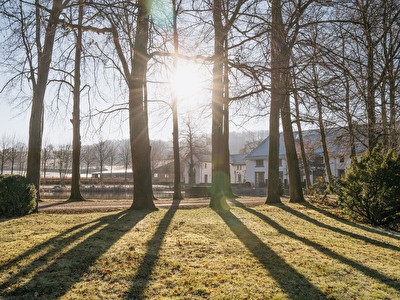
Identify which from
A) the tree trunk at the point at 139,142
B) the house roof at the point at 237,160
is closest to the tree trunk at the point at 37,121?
the tree trunk at the point at 139,142

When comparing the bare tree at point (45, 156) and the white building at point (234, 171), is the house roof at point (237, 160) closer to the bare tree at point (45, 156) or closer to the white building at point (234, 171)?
the white building at point (234, 171)

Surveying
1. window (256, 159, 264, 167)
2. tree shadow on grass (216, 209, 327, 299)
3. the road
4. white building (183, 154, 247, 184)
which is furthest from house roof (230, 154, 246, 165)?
→ tree shadow on grass (216, 209, 327, 299)

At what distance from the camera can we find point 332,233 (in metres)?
8.09

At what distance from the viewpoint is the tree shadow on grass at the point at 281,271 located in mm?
4099

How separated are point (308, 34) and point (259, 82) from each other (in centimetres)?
158

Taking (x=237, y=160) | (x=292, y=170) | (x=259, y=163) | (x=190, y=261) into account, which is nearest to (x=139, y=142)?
(x=190, y=261)

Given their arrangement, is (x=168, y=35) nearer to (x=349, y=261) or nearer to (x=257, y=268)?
(x=257, y=268)

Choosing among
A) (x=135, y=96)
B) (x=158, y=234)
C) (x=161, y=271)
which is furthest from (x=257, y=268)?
Result: (x=135, y=96)

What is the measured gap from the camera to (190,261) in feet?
16.8

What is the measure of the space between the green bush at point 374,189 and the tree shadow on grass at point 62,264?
7424 millimetres

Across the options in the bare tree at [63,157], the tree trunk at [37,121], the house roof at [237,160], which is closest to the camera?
the tree trunk at [37,121]

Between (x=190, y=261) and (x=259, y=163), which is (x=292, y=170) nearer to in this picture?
(x=190, y=261)

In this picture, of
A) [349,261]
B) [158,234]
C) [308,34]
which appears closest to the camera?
[349,261]

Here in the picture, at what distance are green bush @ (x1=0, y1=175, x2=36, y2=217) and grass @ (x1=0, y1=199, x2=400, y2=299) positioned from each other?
3.88 feet
